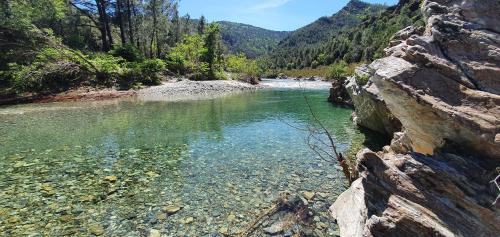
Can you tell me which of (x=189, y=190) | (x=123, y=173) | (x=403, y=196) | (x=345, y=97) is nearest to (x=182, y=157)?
(x=123, y=173)

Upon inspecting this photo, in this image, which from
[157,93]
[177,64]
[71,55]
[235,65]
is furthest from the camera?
[235,65]

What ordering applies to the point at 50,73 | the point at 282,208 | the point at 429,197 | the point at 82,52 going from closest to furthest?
1. the point at 429,197
2. the point at 282,208
3. the point at 50,73
4. the point at 82,52

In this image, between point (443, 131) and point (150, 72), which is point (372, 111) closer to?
point (443, 131)

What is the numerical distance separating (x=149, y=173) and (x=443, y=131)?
387 inches

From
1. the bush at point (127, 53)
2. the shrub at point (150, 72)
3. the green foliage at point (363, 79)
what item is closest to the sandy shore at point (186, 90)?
the shrub at point (150, 72)

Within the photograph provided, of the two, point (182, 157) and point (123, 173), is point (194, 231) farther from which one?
point (182, 157)

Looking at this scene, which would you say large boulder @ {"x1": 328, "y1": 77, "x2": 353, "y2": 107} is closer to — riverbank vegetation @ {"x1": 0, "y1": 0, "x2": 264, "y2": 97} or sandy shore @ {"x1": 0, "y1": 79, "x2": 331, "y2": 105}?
sandy shore @ {"x1": 0, "y1": 79, "x2": 331, "y2": 105}

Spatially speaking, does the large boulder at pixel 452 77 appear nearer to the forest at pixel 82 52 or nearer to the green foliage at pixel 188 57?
the forest at pixel 82 52

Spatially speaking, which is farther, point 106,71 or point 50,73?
point 106,71

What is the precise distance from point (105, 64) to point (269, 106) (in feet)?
72.1

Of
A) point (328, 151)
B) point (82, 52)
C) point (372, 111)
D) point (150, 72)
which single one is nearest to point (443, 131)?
point (328, 151)

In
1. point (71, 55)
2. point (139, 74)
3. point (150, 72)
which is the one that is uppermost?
point (71, 55)

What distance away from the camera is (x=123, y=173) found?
12.4 meters

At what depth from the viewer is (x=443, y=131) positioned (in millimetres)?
6723
